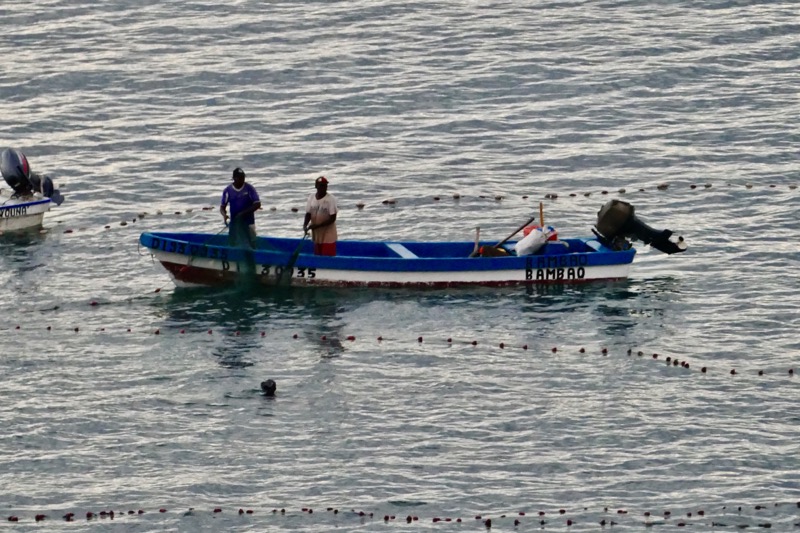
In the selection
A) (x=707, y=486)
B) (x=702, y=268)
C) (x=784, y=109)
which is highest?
(x=784, y=109)

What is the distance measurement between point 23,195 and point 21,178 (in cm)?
41

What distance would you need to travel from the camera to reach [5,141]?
50.3 m

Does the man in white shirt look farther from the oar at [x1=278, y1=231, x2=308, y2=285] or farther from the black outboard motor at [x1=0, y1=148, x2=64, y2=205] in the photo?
the black outboard motor at [x1=0, y1=148, x2=64, y2=205]

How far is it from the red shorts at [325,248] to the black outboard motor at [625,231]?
18.1 ft

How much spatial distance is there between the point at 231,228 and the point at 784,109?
18.6 metres

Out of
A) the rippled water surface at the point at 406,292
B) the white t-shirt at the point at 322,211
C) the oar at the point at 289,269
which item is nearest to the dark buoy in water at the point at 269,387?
the rippled water surface at the point at 406,292

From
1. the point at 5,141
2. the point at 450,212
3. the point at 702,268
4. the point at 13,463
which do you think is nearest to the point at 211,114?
the point at 5,141

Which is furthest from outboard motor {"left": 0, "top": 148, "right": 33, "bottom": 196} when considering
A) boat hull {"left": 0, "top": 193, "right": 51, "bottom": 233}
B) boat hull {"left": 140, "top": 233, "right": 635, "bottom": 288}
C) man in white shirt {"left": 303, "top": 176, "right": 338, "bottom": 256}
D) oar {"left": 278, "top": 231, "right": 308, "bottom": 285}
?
man in white shirt {"left": 303, "top": 176, "right": 338, "bottom": 256}

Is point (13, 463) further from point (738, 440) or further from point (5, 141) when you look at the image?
point (5, 141)

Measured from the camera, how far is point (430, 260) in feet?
127

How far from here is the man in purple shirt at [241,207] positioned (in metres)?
38.7

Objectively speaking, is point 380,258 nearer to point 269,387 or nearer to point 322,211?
point 322,211

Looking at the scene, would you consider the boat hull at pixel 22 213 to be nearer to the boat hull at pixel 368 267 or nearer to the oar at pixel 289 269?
the boat hull at pixel 368 267

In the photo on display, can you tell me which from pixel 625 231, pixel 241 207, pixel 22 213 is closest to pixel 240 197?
pixel 241 207
